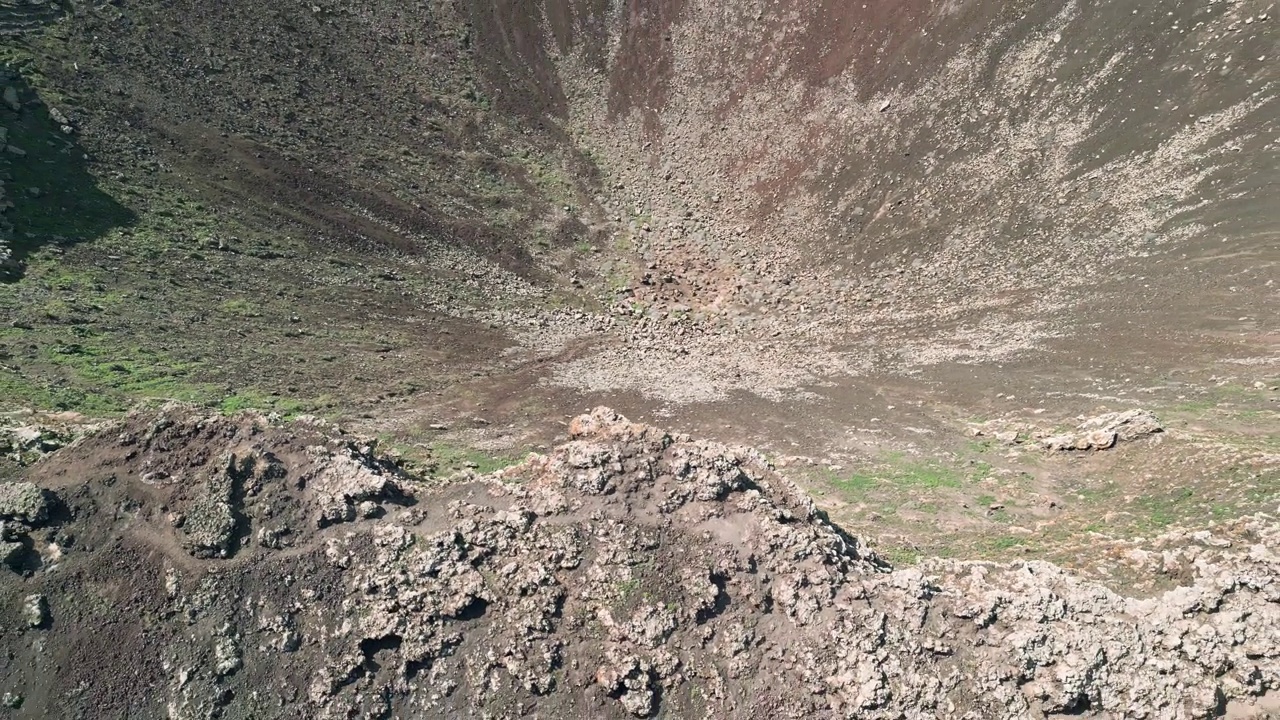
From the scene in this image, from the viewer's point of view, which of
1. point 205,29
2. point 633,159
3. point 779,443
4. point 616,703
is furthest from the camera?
point 633,159

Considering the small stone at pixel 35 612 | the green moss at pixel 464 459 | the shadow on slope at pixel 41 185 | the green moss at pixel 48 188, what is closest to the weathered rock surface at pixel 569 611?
the small stone at pixel 35 612

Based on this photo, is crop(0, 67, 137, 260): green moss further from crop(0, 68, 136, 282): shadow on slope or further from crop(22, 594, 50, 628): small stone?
crop(22, 594, 50, 628): small stone

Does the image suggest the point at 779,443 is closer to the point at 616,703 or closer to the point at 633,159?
the point at 616,703

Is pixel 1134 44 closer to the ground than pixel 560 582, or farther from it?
farther from it

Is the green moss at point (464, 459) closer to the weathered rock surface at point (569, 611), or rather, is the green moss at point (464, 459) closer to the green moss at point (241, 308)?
the weathered rock surface at point (569, 611)

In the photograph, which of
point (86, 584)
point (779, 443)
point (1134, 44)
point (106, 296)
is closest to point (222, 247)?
point (106, 296)

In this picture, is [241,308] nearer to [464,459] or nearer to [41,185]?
[41,185]

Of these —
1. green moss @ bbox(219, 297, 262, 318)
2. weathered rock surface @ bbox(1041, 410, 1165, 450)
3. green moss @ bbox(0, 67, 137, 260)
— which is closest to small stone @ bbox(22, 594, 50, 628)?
green moss @ bbox(219, 297, 262, 318)

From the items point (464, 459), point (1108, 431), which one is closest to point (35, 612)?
point (464, 459)

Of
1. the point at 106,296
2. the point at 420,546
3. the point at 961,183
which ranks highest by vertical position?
the point at 961,183
